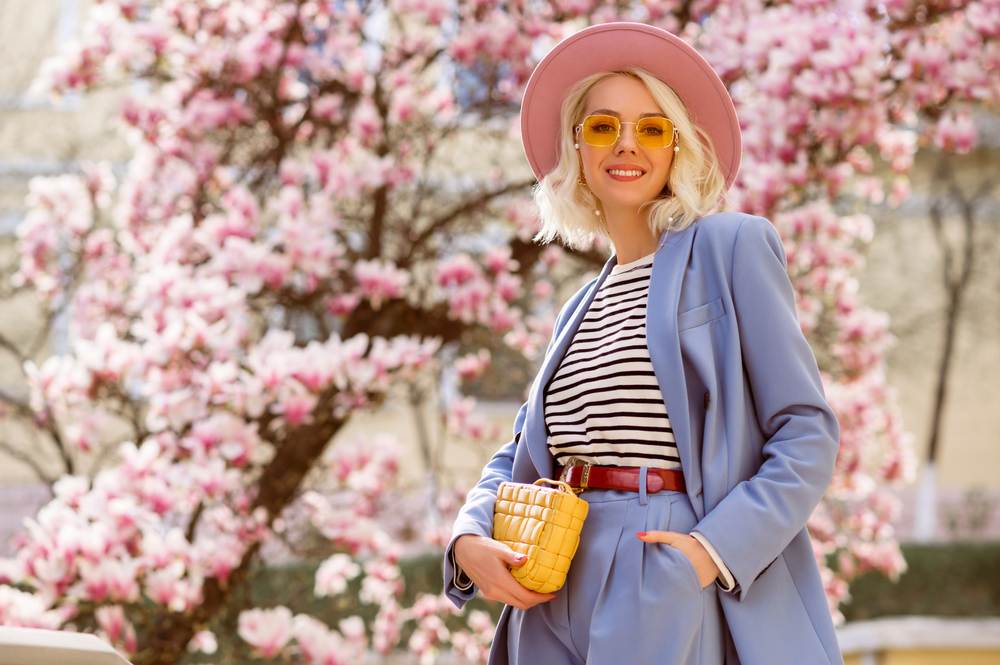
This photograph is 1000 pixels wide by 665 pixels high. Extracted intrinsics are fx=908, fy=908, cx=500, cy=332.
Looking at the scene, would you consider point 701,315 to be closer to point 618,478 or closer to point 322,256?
point 618,478

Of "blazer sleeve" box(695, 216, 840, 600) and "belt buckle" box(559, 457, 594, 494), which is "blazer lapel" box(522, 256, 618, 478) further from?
"blazer sleeve" box(695, 216, 840, 600)

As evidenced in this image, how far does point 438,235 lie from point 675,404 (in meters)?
2.77

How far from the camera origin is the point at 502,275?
3537 millimetres

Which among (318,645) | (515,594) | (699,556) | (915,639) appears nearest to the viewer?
(699,556)

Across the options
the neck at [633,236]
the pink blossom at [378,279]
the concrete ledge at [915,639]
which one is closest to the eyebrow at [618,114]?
the neck at [633,236]

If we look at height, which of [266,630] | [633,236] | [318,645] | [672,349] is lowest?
[318,645]

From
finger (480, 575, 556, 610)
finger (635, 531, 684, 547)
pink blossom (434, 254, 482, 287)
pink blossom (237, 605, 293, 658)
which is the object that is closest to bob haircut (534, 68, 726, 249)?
finger (635, 531, 684, 547)

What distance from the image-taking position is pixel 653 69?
165 centimetres

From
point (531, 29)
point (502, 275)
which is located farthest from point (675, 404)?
point (531, 29)

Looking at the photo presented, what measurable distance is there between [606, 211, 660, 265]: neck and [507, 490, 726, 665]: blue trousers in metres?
0.46

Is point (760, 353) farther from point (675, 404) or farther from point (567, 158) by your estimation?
point (567, 158)

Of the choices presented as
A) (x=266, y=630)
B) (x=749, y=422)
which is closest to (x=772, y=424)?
(x=749, y=422)

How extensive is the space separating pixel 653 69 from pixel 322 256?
5.67 ft

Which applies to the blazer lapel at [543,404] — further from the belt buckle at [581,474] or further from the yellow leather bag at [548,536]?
the yellow leather bag at [548,536]
